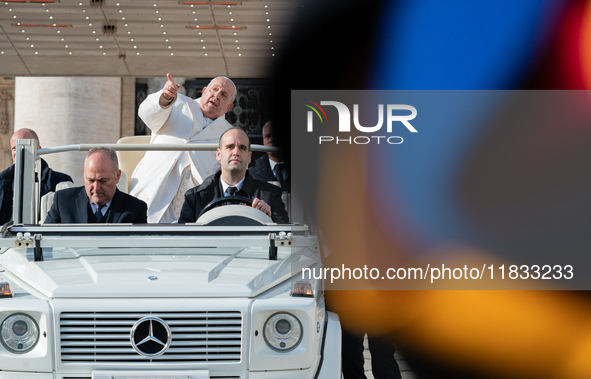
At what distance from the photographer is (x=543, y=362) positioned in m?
6.07

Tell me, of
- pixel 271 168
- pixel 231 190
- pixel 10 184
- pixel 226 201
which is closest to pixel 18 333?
pixel 226 201

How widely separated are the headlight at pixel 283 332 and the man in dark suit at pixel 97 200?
185cm

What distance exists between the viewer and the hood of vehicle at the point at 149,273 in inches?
147

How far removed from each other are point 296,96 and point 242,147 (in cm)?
116

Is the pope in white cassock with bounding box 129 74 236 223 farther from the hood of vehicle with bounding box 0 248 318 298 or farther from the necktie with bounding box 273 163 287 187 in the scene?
the hood of vehicle with bounding box 0 248 318 298

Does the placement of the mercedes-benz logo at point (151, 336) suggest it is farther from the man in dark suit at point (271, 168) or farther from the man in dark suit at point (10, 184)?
the man in dark suit at point (10, 184)

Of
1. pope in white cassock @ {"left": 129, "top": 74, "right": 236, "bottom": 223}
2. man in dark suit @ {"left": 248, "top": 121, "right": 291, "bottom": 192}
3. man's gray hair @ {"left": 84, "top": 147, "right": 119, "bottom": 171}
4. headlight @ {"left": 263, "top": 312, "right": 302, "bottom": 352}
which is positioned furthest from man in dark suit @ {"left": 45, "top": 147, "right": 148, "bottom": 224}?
headlight @ {"left": 263, "top": 312, "right": 302, "bottom": 352}

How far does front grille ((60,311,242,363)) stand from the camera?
12.0 feet

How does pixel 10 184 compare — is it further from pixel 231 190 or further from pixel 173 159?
pixel 231 190

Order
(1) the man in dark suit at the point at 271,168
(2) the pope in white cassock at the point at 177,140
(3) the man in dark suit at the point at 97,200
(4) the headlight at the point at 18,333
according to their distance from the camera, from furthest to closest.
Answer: (2) the pope in white cassock at the point at 177,140, (1) the man in dark suit at the point at 271,168, (3) the man in dark suit at the point at 97,200, (4) the headlight at the point at 18,333

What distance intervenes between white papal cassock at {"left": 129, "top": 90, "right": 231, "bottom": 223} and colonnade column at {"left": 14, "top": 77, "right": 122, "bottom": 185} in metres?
8.17

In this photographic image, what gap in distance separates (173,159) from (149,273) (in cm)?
320

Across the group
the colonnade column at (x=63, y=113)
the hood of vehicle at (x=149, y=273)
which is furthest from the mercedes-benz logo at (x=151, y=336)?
the colonnade column at (x=63, y=113)

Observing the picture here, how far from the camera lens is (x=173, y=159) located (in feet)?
23.0
